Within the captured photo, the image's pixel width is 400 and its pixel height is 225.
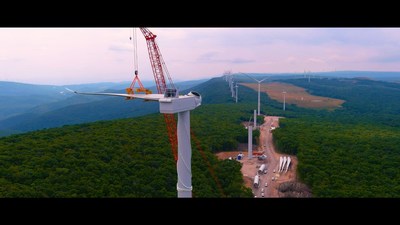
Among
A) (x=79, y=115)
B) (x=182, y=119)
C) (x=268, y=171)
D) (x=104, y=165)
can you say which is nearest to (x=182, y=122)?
(x=182, y=119)

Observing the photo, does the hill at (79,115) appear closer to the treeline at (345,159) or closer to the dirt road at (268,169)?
the dirt road at (268,169)

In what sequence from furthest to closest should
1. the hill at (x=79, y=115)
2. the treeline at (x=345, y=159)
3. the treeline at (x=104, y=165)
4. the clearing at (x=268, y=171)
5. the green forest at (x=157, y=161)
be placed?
1. the hill at (x=79, y=115)
2. the clearing at (x=268, y=171)
3. the treeline at (x=345, y=159)
4. the green forest at (x=157, y=161)
5. the treeline at (x=104, y=165)

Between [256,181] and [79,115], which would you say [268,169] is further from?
[79,115]

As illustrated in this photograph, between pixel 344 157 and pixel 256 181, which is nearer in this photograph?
pixel 256 181

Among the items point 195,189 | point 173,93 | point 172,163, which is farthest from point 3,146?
point 173,93

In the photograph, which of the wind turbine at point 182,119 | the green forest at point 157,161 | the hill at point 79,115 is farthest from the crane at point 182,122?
the hill at point 79,115

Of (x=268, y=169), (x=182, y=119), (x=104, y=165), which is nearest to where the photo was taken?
(x=182, y=119)

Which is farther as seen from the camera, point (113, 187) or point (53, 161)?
point (53, 161)

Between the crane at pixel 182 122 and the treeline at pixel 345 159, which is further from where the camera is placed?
the treeline at pixel 345 159
